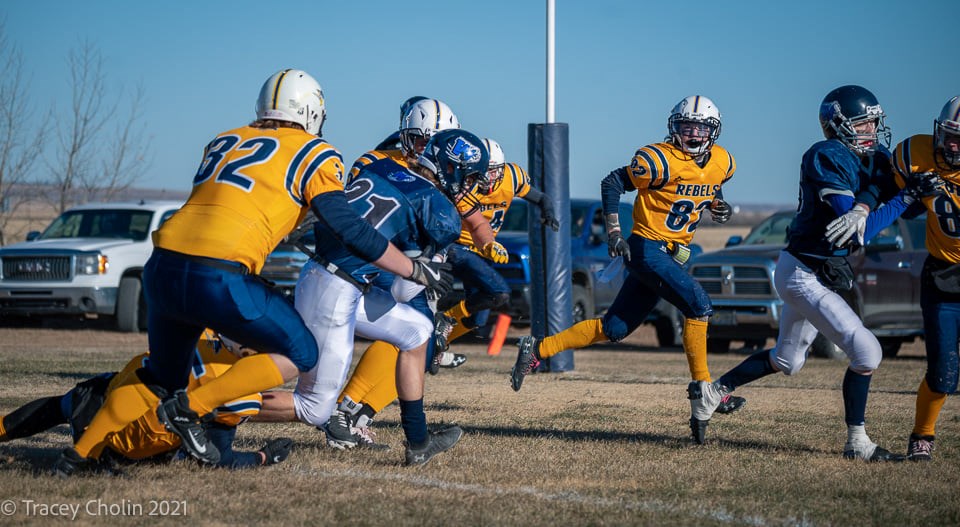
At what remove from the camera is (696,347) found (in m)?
7.07

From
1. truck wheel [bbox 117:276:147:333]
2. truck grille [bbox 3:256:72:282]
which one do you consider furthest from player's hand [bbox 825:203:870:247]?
truck grille [bbox 3:256:72:282]

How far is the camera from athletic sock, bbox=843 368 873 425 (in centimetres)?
643

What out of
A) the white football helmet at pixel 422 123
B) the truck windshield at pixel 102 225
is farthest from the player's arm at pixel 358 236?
the truck windshield at pixel 102 225

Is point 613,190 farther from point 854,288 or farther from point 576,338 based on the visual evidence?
point 854,288

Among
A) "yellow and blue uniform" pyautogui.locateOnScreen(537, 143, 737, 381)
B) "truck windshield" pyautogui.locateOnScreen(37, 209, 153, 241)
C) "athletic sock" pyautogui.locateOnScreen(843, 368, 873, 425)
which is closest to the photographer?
"athletic sock" pyautogui.locateOnScreen(843, 368, 873, 425)

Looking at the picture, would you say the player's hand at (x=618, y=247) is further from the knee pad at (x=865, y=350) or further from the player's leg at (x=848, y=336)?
the knee pad at (x=865, y=350)

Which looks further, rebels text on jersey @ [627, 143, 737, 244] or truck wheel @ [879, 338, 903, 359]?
truck wheel @ [879, 338, 903, 359]

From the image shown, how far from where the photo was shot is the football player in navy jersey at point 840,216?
622 cm

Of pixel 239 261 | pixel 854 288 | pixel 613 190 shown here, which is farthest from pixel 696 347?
pixel 854 288

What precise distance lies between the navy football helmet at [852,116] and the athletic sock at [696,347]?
4.56ft

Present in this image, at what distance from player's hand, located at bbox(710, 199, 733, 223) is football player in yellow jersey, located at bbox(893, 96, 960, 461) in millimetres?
1426

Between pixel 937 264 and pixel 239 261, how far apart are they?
361 centimetres

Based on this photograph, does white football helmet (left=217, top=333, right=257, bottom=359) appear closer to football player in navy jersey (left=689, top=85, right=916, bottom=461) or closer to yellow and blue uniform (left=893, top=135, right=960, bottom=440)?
football player in navy jersey (left=689, top=85, right=916, bottom=461)

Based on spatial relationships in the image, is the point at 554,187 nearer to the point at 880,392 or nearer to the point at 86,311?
the point at 880,392
